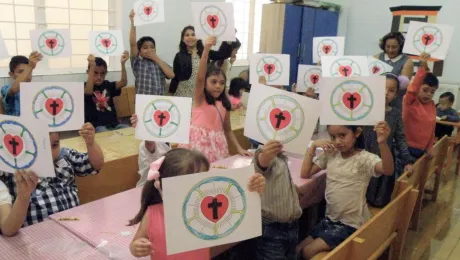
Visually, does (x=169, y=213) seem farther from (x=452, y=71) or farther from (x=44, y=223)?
(x=452, y=71)

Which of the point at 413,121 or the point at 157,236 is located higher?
the point at 413,121

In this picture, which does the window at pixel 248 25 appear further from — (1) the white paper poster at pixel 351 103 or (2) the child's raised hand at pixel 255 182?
(2) the child's raised hand at pixel 255 182

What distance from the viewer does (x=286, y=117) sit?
1783mm

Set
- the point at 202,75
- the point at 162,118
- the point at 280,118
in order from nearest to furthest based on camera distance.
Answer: the point at 280,118 < the point at 162,118 < the point at 202,75

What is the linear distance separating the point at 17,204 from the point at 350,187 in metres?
1.71

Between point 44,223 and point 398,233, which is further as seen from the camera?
point 398,233

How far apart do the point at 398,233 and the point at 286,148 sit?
3.61 ft

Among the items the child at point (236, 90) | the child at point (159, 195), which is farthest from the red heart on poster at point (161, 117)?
the child at point (236, 90)

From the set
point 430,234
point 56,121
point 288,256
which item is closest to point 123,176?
point 56,121

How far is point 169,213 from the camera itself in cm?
125

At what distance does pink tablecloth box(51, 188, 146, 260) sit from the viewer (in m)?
1.60

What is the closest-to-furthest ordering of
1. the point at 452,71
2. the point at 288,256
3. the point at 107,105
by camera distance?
1. the point at 288,256
2. the point at 107,105
3. the point at 452,71

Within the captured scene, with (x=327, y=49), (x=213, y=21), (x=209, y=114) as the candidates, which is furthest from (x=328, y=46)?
(x=209, y=114)

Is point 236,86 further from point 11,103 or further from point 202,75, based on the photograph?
point 11,103
